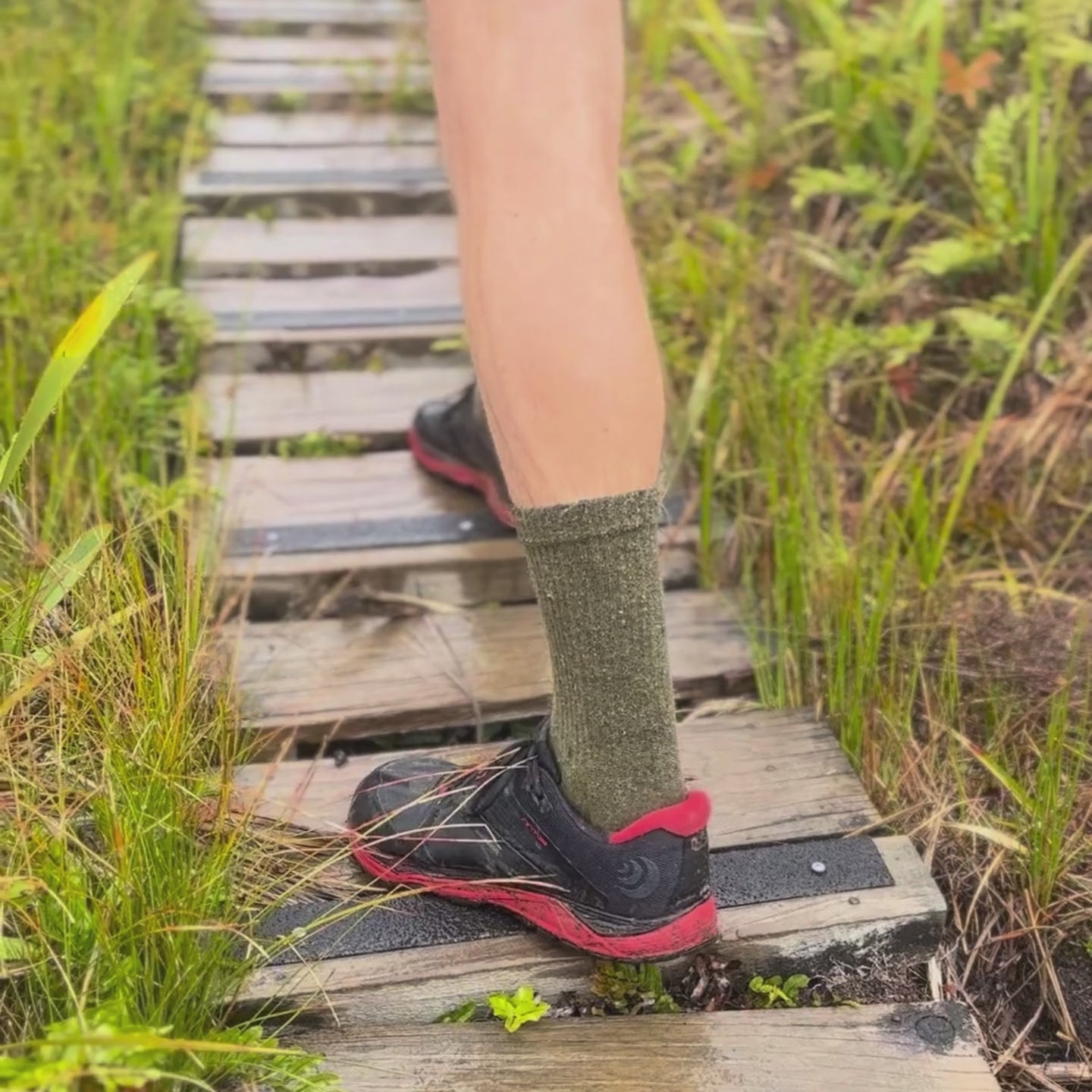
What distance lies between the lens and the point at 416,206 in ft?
11.6

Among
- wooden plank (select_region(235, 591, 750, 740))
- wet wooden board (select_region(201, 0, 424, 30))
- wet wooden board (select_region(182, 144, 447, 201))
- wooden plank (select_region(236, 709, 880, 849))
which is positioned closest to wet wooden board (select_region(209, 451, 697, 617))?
wooden plank (select_region(235, 591, 750, 740))

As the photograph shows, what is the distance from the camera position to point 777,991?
1369 millimetres

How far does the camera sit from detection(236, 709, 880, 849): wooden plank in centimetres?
156

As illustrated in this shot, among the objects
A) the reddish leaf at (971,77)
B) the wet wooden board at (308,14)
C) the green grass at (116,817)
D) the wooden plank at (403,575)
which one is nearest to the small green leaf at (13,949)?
the green grass at (116,817)

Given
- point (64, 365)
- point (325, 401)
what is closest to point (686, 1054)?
point (64, 365)

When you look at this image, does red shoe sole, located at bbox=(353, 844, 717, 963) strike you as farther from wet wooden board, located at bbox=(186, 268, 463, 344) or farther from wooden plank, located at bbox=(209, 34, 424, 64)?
wooden plank, located at bbox=(209, 34, 424, 64)

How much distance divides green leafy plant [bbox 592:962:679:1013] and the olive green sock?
7.7 inches

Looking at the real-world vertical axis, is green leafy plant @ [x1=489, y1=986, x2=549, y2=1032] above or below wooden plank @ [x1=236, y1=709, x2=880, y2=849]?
below

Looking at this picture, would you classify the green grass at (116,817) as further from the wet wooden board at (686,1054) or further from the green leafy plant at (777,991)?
the green leafy plant at (777,991)

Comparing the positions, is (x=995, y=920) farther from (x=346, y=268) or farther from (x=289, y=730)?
(x=346, y=268)

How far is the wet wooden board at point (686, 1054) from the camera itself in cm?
122

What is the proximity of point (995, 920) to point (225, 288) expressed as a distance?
236cm

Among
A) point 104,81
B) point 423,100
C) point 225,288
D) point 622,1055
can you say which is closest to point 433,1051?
point 622,1055

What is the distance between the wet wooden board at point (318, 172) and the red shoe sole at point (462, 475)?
4.36 ft
